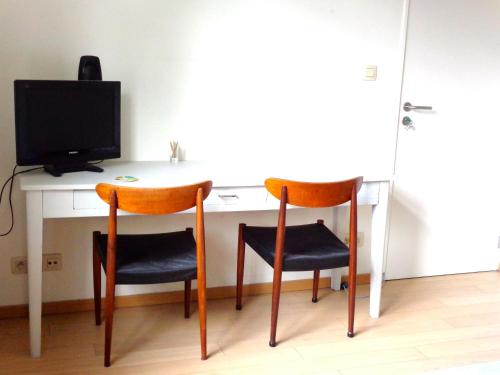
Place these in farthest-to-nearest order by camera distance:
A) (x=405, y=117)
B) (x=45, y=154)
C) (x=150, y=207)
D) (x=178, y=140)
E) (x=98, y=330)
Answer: (x=405, y=117) → (x=178, y=140) → (x=98, y=330) → (x=45, y=154) → (x=150, y=207)

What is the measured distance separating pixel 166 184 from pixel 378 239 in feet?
3.69

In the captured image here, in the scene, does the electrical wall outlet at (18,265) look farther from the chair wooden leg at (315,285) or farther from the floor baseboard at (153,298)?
the chair wooden leg at (315,285)

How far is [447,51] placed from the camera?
343 centimetres

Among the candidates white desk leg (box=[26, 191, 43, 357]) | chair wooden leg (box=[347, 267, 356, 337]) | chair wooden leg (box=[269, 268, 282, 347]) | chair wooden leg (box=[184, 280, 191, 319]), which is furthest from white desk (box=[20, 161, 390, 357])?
chair wooden leg (box=[184, 280, 191, 319])

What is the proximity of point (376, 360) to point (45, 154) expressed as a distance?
5.61 feet

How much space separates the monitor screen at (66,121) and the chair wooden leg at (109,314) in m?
0.61

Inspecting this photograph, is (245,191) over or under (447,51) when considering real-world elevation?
under

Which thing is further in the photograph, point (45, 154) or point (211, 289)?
point (211, 289)

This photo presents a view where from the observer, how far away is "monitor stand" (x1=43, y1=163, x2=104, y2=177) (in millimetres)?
2609

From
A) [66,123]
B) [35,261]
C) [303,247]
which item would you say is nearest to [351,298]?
[303,247]

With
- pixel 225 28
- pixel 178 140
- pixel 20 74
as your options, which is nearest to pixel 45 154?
pixel 20 74

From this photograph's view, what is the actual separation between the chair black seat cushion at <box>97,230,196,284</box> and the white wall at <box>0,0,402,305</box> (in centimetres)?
29

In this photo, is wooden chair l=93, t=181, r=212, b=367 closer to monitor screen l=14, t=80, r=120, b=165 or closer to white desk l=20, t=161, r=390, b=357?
white desk l=20, t=161, r=390, b=357

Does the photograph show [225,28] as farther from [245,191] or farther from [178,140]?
[245,191]
